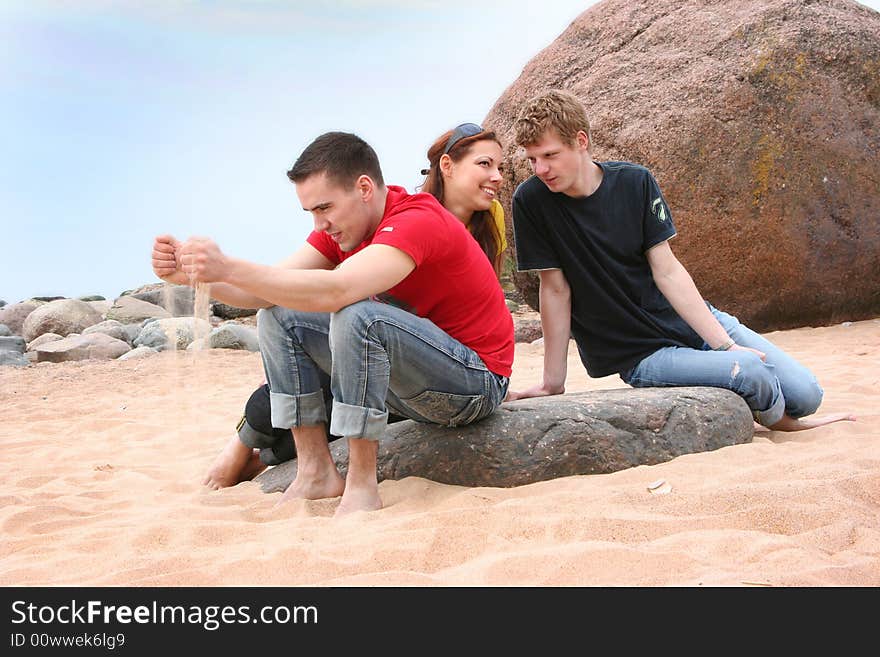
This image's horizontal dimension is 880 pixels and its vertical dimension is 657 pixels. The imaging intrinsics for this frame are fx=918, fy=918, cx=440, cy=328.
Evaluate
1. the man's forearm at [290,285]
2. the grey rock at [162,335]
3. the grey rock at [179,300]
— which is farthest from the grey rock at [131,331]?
the man's forearm at [290,285]

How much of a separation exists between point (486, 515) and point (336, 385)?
2.28 ft

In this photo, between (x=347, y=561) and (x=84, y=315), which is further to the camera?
(x=84, y=315)

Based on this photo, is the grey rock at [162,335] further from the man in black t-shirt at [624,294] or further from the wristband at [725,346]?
the wristband at [725,346]

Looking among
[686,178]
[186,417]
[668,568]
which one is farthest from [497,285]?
[686,178]

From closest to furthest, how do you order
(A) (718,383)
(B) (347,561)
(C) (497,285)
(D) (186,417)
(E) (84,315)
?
1. (B) (347,561)
2. (C) (497,285)
3. (A) (718,383)
4. (D) (186,417)
5. (E) (84,315)

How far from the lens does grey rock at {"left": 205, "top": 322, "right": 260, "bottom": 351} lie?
10.1 meters

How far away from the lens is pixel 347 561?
2.60 m

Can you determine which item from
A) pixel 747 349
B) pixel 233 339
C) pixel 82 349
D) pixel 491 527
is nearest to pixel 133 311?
pixel 82 349

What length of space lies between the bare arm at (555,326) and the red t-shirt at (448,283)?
75 cm

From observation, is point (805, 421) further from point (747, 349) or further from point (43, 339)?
point (43, 339)

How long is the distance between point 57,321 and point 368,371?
36.5ft

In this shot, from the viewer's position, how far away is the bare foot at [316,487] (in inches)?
140

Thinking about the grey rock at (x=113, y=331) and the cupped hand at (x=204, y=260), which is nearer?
the cupped hand at (x=204, y=260)
